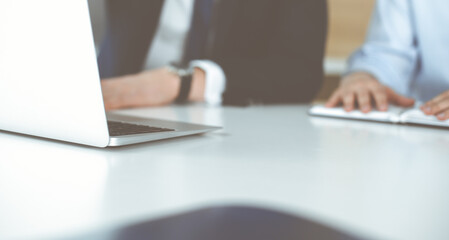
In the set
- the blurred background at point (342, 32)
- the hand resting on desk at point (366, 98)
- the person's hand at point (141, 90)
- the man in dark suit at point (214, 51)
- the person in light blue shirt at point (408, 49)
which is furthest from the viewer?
the blurred background at point (342, 32)

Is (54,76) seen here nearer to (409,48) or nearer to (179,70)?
(179,70)

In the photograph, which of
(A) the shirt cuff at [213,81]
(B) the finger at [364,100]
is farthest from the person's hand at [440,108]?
(A) the shirt cuff at [213,81]

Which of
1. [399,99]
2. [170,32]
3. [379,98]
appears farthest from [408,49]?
[170,32]

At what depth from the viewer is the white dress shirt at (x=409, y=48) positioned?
4.13 ft

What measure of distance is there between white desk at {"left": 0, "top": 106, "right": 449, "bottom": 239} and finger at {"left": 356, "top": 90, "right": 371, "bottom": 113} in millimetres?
241

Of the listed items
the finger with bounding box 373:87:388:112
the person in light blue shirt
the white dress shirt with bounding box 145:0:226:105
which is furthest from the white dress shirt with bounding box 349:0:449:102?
the white dress shirt with bounding box 145:0:226:105

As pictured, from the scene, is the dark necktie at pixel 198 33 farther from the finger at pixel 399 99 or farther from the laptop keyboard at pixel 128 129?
the laptop keyboard at pixel 128 129

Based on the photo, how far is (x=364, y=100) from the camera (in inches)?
33.9

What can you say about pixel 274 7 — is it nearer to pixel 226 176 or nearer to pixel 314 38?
pixel 314 38

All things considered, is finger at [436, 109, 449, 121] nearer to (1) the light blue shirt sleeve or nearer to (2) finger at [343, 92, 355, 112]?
(2) finger at [343, 92, 355, 112]

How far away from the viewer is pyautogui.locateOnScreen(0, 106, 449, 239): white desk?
10.2 inches

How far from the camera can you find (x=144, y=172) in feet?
1.20

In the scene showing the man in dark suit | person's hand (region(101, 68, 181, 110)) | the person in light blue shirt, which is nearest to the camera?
person's hand (region(101, 68, 181, 110))

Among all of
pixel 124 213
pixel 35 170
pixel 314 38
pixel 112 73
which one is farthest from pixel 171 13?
pixel 124 213
